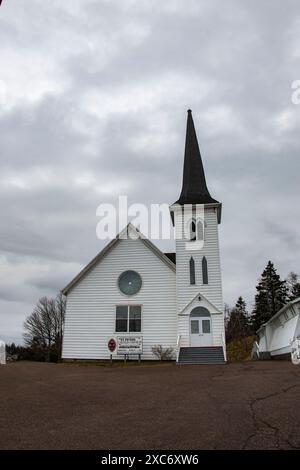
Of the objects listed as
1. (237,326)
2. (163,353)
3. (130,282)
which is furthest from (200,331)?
(237,326)

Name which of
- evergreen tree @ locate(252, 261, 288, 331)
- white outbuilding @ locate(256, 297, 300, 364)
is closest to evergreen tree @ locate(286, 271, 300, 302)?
evergreen tree @ locate(252, 261, 288, 331)

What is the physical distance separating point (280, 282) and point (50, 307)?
34.6 meters

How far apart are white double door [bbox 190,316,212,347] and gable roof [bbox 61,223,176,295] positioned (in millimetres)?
3390

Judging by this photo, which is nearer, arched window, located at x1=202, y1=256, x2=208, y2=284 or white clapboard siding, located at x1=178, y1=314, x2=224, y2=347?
white clapboard siding, located at x1=178, y1=314, x2=224, y2=347

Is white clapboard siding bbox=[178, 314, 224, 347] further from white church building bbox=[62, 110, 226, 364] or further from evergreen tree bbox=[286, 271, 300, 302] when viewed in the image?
evergreen tree bbox=[286, 271, 300, 302]

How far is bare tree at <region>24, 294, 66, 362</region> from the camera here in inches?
2103

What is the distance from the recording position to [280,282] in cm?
5656

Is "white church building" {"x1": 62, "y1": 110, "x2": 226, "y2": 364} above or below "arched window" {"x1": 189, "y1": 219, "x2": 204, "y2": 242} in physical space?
below

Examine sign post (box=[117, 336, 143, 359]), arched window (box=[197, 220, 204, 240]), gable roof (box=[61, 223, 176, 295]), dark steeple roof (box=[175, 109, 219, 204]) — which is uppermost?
dark steeple roof (box=[175, 109, 219, 204])

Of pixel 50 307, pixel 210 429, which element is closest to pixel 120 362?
pixel 210 429

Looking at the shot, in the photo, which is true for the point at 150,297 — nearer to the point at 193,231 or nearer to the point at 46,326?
the point at 193,231

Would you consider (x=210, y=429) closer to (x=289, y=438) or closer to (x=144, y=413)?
(x=289, y=438)

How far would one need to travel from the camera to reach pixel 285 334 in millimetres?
20828
